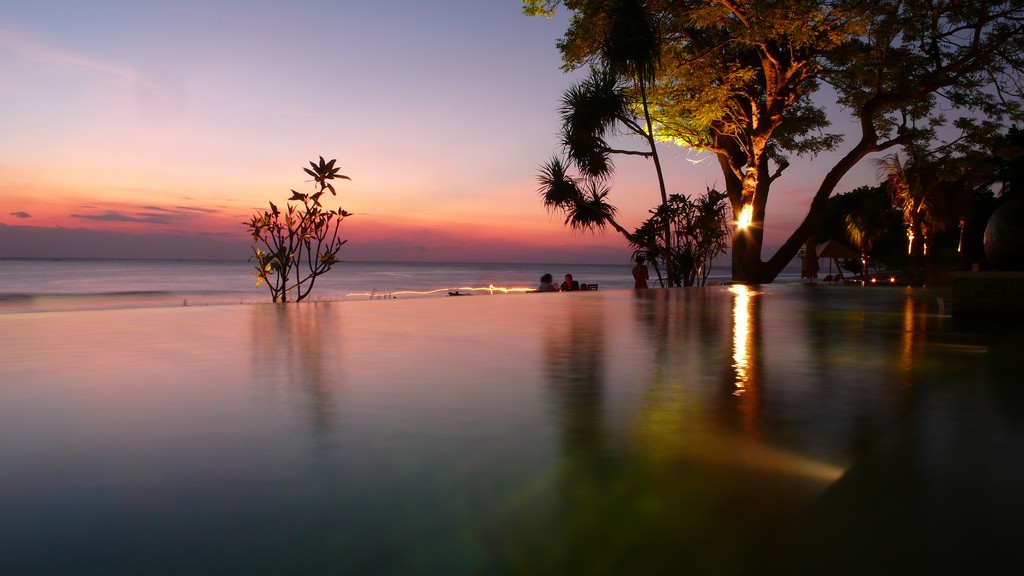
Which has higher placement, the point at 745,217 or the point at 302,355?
the point at 745,217

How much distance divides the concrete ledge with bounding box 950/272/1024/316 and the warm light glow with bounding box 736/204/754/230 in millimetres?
6895

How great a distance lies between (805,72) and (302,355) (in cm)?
1042

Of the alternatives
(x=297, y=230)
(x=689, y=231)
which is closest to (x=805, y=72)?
(x=689, y=231)

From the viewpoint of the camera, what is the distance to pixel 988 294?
3621 millimetres

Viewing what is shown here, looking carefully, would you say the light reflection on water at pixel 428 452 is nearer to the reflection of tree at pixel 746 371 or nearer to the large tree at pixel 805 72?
the reflection of tree at pixel 746 371

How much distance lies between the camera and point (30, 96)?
14961mm

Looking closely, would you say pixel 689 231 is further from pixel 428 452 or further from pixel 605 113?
pixel 428 452

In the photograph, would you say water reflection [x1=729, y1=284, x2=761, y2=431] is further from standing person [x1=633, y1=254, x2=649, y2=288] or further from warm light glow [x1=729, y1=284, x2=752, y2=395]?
standing person [x1=633, y1=254, x2=649, y2=288]

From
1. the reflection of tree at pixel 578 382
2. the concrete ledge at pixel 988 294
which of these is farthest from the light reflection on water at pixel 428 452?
the concrete ledge at pixel 988 294

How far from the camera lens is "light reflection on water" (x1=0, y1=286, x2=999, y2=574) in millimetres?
580

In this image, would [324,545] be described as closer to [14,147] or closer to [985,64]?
[985,64]

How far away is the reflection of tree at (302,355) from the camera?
121cm

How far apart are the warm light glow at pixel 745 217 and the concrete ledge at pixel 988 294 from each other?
22.6ft

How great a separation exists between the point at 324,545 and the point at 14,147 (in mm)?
24882
